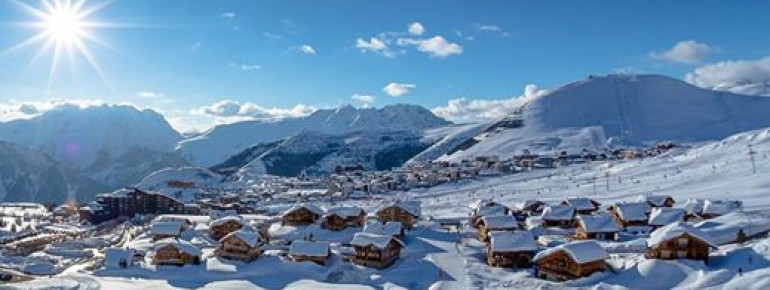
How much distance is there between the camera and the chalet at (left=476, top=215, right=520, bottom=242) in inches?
2603

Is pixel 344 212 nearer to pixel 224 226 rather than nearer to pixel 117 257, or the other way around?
pixel 224 226

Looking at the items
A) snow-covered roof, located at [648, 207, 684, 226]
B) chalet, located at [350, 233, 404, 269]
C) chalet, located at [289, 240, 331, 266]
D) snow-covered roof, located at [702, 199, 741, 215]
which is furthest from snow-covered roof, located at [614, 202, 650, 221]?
chalet, located at [289, 240, 331, 266]

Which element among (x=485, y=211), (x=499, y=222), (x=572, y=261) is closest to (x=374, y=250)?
(x=499, y=222)

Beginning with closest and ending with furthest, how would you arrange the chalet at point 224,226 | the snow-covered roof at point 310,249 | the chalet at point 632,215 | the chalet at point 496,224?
the snow-covered roof at point 310,249 < the chalet at point 496,224 < the chalet at point 632,215 < the chalet at point 224,226

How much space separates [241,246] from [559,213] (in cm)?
3395

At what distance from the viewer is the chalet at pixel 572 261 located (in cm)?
4869

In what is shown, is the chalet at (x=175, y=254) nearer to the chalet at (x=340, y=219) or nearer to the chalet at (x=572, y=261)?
the chalet at (x=340, y=219)

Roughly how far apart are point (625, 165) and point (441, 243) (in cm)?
8964

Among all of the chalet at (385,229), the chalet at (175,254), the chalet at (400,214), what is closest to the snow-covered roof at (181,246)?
the chalet at (175,254)

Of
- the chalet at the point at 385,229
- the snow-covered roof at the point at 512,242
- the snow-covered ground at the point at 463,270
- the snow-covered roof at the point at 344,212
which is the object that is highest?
the snow-covered roof at the point at 344,212

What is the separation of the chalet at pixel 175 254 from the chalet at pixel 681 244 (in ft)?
121

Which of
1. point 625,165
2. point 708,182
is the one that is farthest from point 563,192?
point 625,165

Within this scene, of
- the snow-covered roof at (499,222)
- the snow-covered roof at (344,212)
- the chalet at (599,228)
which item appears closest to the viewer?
the chalet at (599,228)

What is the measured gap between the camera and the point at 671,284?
44.7 meters
